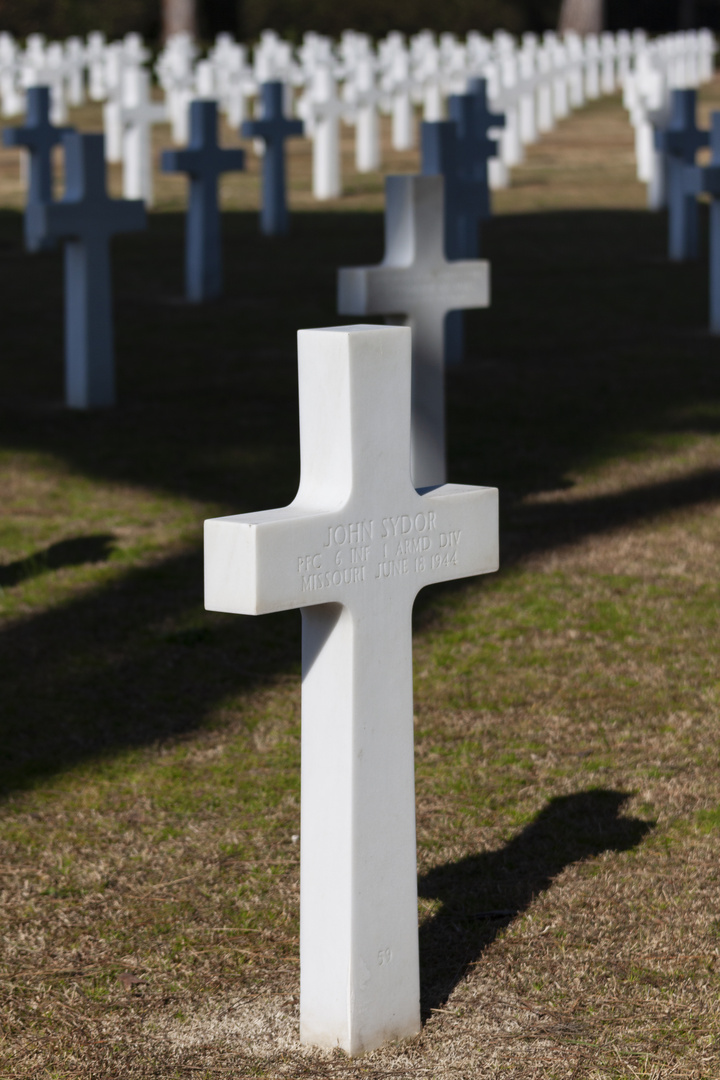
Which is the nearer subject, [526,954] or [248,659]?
[526,954]

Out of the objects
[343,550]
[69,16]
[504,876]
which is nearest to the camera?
[343,550]

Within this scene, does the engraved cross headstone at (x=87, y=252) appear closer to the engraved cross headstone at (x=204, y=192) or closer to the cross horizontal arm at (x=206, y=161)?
the cross horizontal arm at (x=206, y=161)

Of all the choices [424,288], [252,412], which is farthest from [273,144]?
[424,288]

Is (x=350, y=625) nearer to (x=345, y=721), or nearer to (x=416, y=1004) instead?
(x=345, y=721)

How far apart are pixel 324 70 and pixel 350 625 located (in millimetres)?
17907

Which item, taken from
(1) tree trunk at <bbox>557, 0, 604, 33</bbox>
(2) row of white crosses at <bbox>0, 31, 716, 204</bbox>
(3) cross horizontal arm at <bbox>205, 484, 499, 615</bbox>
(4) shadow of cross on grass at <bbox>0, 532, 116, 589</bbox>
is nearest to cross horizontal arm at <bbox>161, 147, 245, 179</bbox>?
(2) row of white crosses at <bbox>0, 31, 716, 204</bbox>

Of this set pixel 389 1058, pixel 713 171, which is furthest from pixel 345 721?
pixel 713 171

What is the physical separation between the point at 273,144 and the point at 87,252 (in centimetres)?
817

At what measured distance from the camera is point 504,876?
3625 mm

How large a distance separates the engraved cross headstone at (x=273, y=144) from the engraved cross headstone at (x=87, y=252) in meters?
7.32

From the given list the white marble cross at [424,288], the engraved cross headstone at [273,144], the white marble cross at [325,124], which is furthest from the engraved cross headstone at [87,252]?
the white marble cross at [325,124]

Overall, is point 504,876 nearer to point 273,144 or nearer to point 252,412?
point 252,412

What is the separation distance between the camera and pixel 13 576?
20.0ft

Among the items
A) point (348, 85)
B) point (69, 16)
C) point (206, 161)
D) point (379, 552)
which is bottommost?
point (379, 552)
